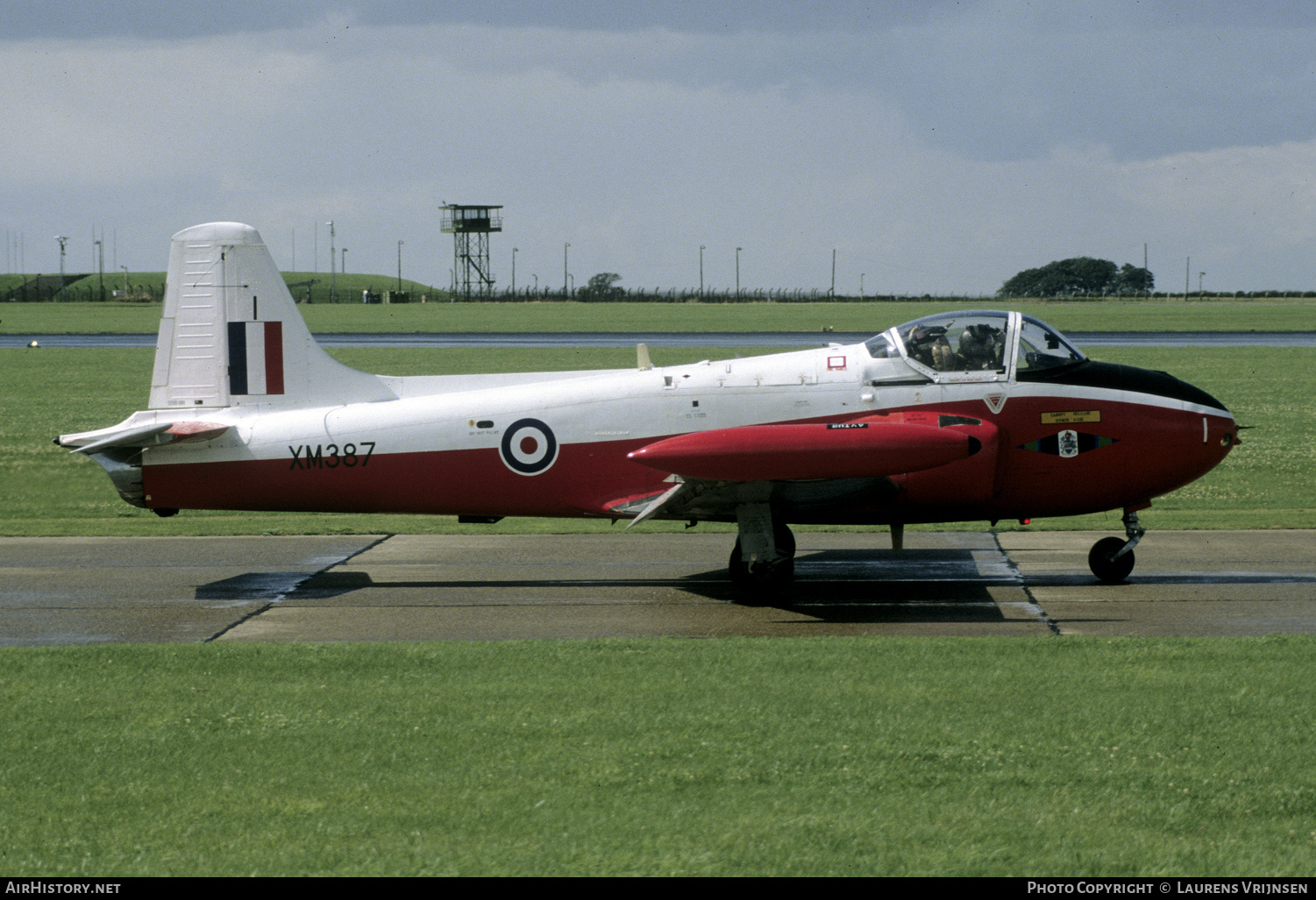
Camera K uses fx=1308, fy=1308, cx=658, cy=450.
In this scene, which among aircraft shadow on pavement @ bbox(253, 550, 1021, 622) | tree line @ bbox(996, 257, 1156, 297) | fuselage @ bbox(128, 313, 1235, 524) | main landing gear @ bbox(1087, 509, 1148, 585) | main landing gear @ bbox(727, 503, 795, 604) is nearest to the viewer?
aircraft shadow on pavement @ bbox(253, 550, 1021, 622)

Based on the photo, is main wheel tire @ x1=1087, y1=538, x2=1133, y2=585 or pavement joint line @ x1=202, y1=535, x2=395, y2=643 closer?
pavement joint line @ x1=202, y1=535, x2=395, y2=643

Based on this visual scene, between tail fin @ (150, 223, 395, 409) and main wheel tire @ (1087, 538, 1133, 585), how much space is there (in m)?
7.69

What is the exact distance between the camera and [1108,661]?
947 cm

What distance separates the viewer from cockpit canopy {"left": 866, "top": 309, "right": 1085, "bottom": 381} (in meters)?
13.2

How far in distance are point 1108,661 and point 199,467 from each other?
364 inches

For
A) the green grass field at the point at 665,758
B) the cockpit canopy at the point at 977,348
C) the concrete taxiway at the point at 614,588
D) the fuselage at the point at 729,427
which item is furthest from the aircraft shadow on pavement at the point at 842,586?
the cockpit canopy at the point at 977,348

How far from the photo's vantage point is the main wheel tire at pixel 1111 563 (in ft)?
44.1

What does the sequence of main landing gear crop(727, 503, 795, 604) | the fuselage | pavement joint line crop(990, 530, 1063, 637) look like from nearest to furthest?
pavement joint line crop(990, 530, 1063, 637)
main landing gear crop(727, 503, 795, 604)
the fuselage

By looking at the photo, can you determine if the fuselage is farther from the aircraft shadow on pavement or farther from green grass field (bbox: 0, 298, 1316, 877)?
green grass field (bbox: 0, 298, 1316, 877)

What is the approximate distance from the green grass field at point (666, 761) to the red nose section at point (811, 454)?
2457 mm

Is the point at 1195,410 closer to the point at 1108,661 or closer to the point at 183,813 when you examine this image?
the point at 1108,661

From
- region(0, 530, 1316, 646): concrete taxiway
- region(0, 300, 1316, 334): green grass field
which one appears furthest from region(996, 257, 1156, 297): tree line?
region(0, 530, 1316, 646): concrete taxiway

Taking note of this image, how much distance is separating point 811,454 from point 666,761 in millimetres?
5459
